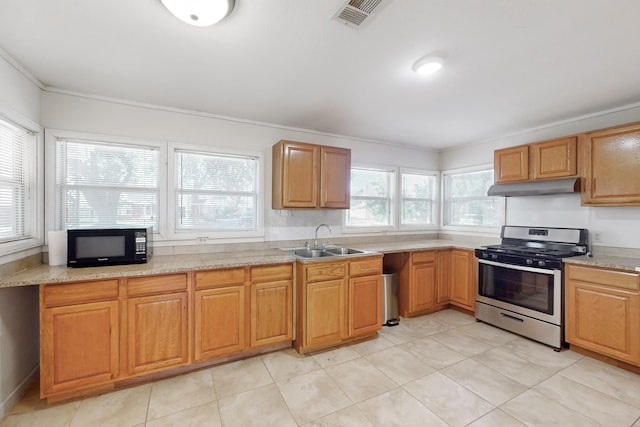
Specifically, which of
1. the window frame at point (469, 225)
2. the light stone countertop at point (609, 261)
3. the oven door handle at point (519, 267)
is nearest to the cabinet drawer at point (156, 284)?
the oven door handle at point (519, 267)

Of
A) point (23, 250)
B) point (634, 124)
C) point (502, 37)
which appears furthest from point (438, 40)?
point (23, 250)

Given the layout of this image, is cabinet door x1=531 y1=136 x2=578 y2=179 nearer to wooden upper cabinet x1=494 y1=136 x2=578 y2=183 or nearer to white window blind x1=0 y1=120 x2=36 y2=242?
wooden upper cabinet x1=494 y1=136 x2=578 y2=183

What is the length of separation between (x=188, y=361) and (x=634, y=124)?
448 cm

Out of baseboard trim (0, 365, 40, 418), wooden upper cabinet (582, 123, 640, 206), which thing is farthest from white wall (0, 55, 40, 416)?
wooden upper cabinet (582, 123, 640, 206)

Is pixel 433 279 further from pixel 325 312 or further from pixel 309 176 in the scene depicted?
pixel 309 176

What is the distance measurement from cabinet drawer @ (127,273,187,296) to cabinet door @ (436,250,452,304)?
3182 millimetres

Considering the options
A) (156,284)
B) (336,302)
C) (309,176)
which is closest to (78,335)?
(156,284)

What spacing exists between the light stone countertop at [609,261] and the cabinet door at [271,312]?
2.78 meters

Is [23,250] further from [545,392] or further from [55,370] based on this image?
[545,392]

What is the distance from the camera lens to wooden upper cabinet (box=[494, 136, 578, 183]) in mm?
2966

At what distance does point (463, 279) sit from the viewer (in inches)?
149

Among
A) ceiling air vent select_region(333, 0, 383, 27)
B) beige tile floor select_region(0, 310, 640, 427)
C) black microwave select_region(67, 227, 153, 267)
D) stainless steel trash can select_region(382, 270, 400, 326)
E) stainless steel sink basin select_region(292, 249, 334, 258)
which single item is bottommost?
beige tile floor select_region(0, 310, 640, 427)

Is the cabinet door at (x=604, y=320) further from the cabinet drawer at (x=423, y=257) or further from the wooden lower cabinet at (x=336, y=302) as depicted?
the wooden lower cabinet at (x=336, y=302)

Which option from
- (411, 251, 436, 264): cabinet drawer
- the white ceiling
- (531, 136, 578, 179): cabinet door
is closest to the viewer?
the white ceiling
